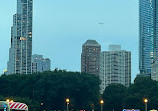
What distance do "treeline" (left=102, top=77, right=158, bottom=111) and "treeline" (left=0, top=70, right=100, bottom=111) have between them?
36.2 ft

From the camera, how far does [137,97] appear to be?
132 metres

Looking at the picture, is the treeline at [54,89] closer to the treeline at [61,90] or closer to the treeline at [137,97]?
the treeline at [61,90]

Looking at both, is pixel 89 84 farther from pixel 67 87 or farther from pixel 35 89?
pixel 35 89

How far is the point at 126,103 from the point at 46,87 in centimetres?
2762

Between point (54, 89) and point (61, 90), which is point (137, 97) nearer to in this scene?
point (61, 90)

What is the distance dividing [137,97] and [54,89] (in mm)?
26264

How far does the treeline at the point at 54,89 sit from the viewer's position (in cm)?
12188

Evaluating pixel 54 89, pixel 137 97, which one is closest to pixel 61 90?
pixel 54 89

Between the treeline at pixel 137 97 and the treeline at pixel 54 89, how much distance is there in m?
11.0

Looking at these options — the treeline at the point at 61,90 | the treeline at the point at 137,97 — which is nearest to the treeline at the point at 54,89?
the treeline at the point at 61,90

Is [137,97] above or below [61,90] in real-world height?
below

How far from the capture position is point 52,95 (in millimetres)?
120188

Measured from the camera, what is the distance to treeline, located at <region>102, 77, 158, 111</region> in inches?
5128

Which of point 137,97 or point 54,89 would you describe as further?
point 137,97
